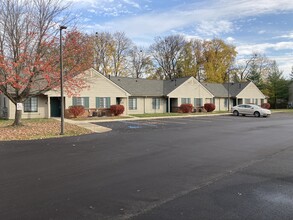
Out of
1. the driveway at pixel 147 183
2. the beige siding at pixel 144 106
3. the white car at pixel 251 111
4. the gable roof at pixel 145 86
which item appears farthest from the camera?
the gable roof at pixel 145 86

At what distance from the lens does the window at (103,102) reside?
3069cm

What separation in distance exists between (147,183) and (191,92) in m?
35.7

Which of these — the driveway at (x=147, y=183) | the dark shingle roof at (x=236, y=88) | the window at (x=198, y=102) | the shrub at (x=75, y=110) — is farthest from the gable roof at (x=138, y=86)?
the driveway at (x=147, y=183)

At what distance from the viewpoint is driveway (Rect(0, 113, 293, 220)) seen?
4441mm

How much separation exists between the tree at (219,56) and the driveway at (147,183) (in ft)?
183

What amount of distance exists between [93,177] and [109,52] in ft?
174

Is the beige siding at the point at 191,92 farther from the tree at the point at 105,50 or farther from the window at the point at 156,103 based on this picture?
the tree at the point at 105,50

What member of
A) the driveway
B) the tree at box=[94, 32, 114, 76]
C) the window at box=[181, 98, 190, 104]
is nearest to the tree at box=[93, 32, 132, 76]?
the tree at box=[94, 32, 114, 76]

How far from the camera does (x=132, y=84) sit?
3741 centimetres

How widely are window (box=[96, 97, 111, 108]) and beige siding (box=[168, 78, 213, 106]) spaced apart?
972cm

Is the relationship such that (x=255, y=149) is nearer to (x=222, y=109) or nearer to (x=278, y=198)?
(x=278, y=198)

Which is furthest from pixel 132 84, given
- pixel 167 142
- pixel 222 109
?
pixel 167 142

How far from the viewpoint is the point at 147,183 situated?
5.98m

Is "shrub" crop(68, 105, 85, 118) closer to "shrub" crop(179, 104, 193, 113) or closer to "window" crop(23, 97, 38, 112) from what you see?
"window" crop(23, 97, 38, 112)
